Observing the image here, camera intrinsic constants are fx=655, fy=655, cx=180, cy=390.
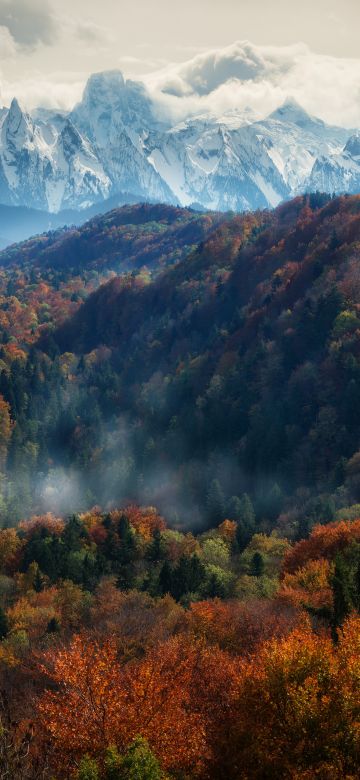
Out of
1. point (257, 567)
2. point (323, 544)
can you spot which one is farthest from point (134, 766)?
point (257, 567)

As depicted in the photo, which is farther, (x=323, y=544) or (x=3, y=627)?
(x=323, y=544)

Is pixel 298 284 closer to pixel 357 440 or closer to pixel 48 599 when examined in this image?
pixel 357 440

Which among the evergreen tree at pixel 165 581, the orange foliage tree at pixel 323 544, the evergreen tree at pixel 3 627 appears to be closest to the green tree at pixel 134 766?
the orange foliage tree at pixel 323 544

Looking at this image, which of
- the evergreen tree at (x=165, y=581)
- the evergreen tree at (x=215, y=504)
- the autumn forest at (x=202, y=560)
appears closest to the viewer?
the autumn forest at (x=202, y=560)

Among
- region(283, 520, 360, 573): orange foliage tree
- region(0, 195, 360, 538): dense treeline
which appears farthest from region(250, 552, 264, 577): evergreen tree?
region(0, 195, 360, 538): dense treeline

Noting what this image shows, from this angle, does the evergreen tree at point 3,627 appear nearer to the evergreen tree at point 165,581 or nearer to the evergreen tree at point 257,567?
the evergreen tree at point 165,581

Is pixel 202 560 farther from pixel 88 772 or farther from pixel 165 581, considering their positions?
pixel 88 772

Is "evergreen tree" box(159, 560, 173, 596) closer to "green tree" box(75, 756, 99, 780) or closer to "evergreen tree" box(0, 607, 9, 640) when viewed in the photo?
"evergreen tree" box(0, 607, 9, 640)
